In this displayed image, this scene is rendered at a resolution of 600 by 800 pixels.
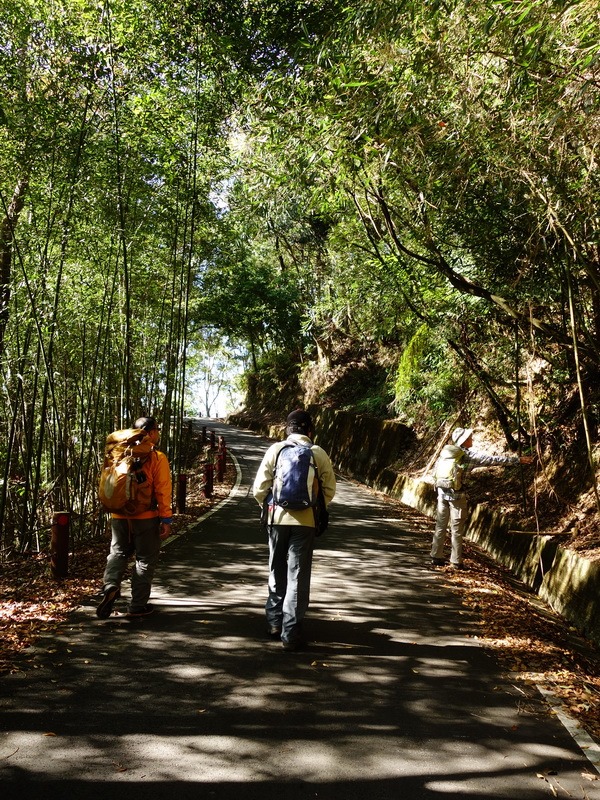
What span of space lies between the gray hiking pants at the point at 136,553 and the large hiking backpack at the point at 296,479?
117 centimetres

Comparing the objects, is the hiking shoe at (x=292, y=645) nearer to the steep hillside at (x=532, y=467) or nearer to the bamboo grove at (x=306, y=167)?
the steep hillside at (x=532, y=467)

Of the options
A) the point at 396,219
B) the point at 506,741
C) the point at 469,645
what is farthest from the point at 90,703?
the point at 396,219

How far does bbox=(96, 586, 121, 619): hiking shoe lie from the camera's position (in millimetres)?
4941

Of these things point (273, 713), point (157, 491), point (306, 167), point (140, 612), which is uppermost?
point (306, 167)

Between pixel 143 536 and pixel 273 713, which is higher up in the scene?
pixel 143 536

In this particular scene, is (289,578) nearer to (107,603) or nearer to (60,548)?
(107,603)

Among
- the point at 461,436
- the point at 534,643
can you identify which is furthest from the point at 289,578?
the point at 461,436

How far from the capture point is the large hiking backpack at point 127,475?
16.1 feet

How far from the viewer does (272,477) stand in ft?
15.5

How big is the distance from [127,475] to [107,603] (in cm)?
101

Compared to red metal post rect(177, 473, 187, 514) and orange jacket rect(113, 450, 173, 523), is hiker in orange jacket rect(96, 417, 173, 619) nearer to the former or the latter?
orange jacket rect(113, 450, 173, 523)

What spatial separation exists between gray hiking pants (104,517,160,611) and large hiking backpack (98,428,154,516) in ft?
0.42

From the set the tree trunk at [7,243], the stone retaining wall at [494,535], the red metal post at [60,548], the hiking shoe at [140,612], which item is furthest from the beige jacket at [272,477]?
the tree trunk at [7,243]

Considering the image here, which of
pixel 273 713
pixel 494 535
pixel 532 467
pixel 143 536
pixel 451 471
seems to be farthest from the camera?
pixel 532 467
